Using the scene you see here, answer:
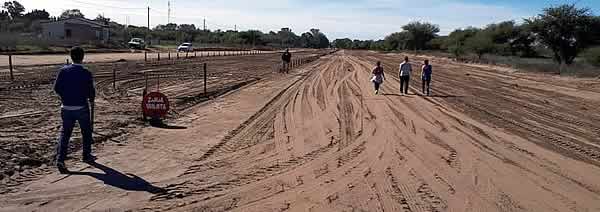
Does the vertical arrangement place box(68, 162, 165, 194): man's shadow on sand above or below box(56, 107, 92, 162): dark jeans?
below

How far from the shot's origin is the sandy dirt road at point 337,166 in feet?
26.2

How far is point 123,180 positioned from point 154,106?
6.10 m

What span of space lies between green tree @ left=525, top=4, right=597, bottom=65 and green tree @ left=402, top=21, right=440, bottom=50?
82278 mm

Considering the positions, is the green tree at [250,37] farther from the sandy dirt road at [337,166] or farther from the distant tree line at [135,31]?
the sandy dirt road at [337,166]

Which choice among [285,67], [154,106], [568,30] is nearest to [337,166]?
[154,106]

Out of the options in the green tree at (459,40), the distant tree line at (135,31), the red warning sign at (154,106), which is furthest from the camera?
the distant tree line at (135,31)

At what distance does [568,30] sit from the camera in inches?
2766

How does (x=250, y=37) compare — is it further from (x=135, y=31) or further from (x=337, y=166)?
(x=337, y=166)

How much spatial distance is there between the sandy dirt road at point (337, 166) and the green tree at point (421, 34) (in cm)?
13733

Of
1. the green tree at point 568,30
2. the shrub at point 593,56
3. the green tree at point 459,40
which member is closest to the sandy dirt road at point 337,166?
the shrub at point 593,56

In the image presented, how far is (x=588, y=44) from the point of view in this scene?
69.6 metres

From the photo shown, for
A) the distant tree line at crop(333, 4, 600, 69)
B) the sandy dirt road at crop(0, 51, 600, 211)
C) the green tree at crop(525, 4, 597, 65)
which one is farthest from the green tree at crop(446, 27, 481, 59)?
the sandy dirt road at crop(0, 51, 600, 211)

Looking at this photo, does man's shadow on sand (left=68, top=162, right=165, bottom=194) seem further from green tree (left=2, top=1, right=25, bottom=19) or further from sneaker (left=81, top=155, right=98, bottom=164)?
green tree (left=2, top=1, right=25, bottom=19)

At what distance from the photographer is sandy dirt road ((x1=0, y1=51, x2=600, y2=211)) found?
7.97 m
